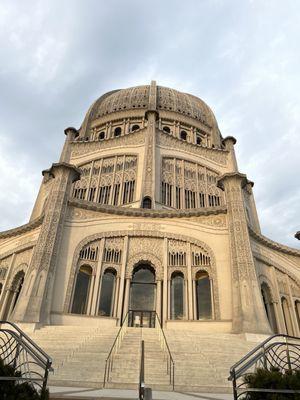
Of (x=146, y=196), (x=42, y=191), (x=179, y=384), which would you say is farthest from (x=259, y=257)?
(x=42, y=191)

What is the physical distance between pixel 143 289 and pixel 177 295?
189cm

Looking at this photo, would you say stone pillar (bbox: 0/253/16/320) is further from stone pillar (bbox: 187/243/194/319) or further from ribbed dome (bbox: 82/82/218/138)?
ribbed dome (bbox: 82/82/218/138)

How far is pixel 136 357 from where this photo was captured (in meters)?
8.72

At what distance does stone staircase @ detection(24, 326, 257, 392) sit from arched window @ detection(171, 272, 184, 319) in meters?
3.69

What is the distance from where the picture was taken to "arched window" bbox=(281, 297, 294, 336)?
1729 cm

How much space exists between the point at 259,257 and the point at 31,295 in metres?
12.1

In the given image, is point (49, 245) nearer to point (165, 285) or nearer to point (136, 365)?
point (165, 285)

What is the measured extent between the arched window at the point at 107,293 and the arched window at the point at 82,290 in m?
0.75

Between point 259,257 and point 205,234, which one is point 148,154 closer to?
point 205,234

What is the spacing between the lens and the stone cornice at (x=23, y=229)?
18.0 meters

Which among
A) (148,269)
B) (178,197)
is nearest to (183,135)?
(178,197)

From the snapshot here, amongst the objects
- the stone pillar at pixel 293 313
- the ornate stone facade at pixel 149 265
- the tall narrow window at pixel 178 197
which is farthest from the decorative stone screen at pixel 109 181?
the stone pillar at pixel 293 313

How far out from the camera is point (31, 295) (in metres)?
13.7

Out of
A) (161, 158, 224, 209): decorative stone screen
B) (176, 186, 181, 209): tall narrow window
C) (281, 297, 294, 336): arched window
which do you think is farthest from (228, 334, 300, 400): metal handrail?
(176, 186, 181, 209): tall narrow window
